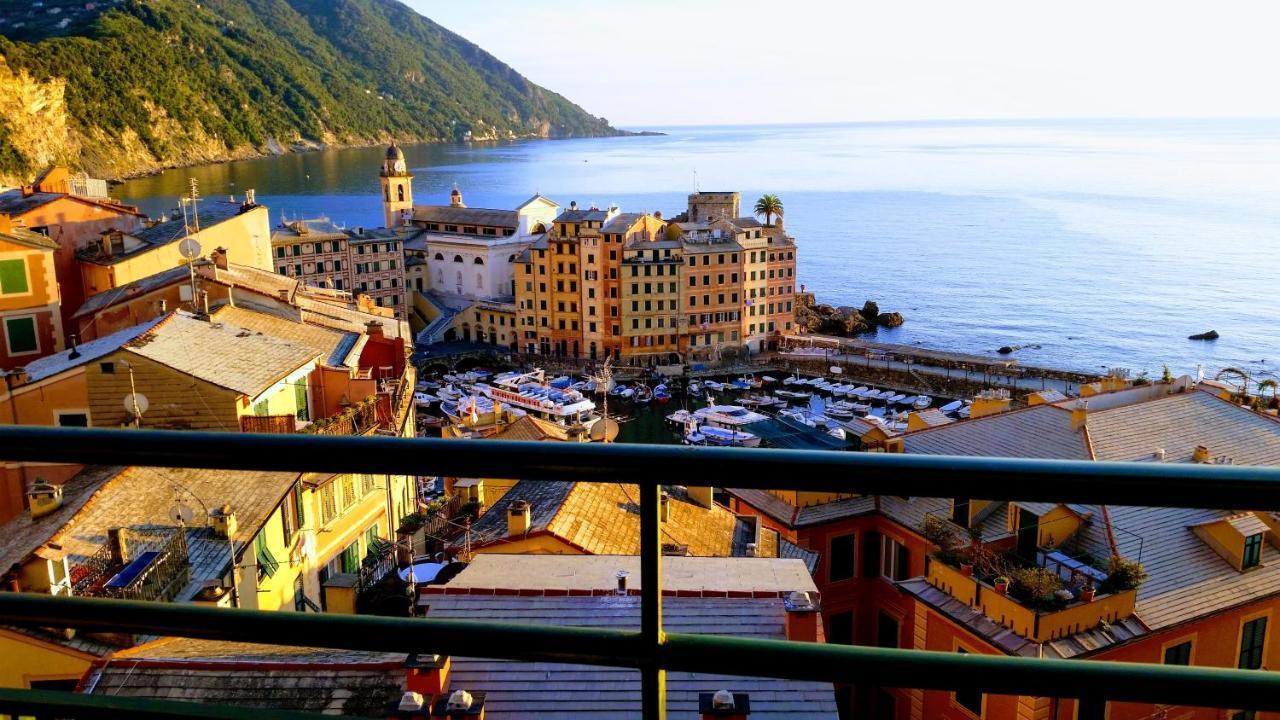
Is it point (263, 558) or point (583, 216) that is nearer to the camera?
point (263, 558)

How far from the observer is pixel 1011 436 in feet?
53.5

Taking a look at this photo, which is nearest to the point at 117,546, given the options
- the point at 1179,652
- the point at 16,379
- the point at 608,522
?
the point at 16,379

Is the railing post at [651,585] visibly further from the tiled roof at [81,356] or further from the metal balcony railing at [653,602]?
the tiled roof at [81,356]

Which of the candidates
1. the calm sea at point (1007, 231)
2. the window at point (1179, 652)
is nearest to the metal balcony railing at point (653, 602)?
the window at point (1179, 652)

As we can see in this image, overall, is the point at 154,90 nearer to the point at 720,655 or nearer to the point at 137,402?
the point at 137,402

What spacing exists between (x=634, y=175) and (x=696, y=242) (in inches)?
5343

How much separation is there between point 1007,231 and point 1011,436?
92.6 m

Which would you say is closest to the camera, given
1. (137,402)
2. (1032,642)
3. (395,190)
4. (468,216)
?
(1032,642)

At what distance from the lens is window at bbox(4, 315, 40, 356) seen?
17.3 m

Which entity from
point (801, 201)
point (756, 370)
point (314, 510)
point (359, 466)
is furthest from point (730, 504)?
point (801, 201)

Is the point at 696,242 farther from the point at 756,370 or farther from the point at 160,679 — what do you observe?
the point at 160,679

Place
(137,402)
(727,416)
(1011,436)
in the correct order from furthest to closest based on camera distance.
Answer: (727,416)
(1011,436)
(137,402)

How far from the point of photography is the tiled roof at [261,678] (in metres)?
7.62

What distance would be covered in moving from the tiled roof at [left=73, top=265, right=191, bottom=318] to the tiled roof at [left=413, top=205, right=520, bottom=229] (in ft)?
132
